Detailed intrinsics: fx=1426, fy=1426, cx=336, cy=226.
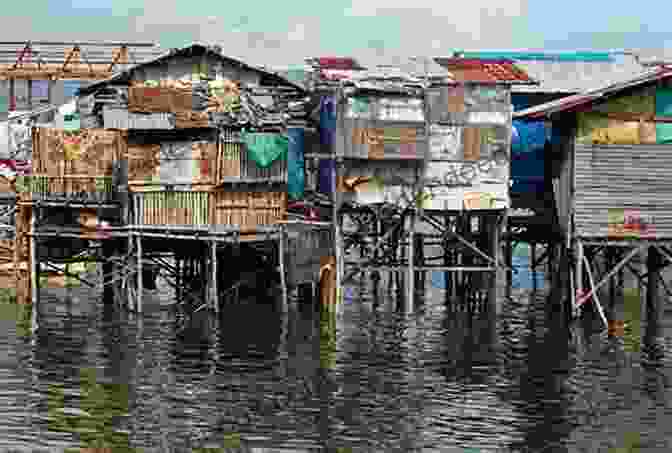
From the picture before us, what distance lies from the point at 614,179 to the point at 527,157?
18.1ft

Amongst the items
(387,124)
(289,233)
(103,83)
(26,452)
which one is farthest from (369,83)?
(26,452)

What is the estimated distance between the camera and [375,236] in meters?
44.7

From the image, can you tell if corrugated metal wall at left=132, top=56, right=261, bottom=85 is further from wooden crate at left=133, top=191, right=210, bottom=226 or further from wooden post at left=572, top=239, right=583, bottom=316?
wooden post at left=572, top=239, right=583, bottom=316

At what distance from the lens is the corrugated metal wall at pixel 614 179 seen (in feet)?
125

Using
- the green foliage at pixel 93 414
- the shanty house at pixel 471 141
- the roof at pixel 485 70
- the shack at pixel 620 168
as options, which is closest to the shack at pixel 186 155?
the shanty house at pixel 471 141

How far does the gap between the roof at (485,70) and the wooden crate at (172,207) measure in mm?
8394

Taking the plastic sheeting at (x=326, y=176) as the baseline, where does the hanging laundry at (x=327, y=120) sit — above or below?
above

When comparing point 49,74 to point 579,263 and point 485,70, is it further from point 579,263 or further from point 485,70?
point 579,263

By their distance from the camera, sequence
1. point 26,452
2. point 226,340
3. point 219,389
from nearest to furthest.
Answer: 1. point 26,452
2. point 219,389
3. point 226,340

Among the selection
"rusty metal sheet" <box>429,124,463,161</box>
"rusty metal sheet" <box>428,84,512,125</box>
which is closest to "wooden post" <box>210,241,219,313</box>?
"rusty metal sheet" <box>429,124,463,161</box>

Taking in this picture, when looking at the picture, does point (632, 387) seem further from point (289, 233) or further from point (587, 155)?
point (289, 233)

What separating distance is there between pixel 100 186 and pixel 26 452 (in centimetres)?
1924

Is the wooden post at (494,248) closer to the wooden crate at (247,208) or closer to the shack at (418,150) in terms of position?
the shack at (418,150)

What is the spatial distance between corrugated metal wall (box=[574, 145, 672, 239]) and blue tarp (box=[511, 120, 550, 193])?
509cm
